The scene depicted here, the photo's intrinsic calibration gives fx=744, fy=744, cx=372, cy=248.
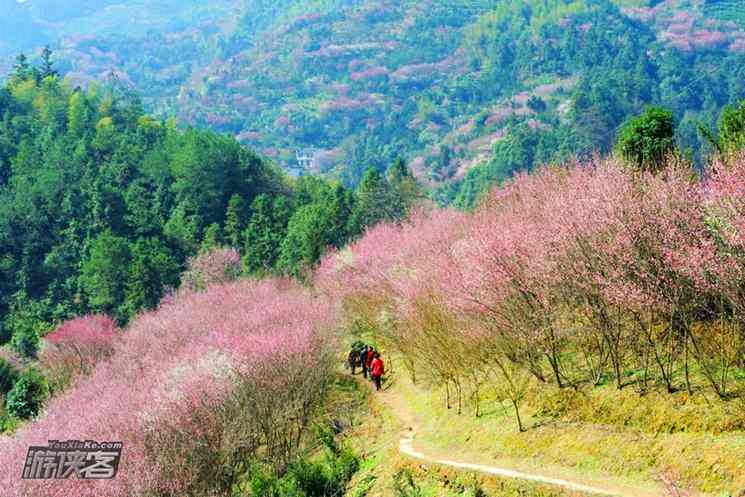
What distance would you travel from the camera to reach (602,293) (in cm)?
1627

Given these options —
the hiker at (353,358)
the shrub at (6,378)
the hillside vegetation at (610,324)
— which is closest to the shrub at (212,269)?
the shrub at (6,378)

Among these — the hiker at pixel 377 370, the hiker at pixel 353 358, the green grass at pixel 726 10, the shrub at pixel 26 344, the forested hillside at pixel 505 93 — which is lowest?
the forested hillside at pixel 505 93

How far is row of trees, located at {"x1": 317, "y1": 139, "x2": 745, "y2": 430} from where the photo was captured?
1488 cm

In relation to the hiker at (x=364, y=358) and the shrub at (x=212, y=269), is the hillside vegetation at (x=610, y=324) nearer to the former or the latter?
the hiker at (x=364, y=358)

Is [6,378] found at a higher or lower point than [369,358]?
lower

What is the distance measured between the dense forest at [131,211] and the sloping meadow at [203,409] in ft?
66.6

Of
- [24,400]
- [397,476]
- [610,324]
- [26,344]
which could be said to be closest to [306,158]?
[26,344]

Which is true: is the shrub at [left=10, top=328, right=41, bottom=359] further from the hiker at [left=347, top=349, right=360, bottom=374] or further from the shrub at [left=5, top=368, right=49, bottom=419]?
the hiker at [left=347, top=349, right=360, bottom=374]

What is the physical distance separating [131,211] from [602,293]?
191 feet

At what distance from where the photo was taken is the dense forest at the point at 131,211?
53.2m

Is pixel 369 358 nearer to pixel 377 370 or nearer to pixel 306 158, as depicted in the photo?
pixel 377 370

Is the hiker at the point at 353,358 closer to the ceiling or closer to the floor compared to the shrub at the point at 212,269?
closer to the ceiling

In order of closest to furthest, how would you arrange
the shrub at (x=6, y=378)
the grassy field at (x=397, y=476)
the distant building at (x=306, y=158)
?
the grassy field at (x=397, y=476) → the shrub at (x=6, y=378) → the distant building at (x=306, y=158)

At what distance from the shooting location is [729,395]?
1502cm
